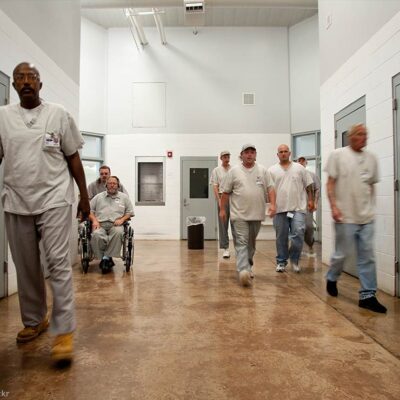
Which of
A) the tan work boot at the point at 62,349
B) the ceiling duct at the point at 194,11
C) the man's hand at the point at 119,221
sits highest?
the ceiling duct at the point at 194,11

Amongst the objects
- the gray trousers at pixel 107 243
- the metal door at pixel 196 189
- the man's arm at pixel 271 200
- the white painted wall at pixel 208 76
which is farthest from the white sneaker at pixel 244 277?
the white painted wall at pixel 208 76

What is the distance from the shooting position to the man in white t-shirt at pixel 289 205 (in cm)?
371

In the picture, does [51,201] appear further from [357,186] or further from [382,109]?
[382,109]

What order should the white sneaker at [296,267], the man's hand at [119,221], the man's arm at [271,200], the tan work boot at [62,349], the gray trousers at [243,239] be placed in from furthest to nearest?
the man's hand at [119,221] < the white sneaker at [296,267] < the man's arm at [271,200] < the gray trousers at [243,239] < the tan work boot at [62,349]

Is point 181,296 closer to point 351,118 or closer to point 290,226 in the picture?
point 290,226

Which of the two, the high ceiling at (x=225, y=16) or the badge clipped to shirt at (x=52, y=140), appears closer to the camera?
the badge clipped to shirt at (x=52, y=140)

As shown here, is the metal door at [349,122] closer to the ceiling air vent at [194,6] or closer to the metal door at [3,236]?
the ceiling air vent at [194,6]

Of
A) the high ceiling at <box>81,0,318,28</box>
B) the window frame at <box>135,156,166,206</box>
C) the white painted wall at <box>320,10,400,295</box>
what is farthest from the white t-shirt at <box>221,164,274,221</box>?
the high ceiling at <box>81,0,318,28</box>

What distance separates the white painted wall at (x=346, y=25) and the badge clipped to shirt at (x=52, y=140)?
2889mm

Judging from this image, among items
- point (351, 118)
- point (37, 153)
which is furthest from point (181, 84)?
point (37, 153)

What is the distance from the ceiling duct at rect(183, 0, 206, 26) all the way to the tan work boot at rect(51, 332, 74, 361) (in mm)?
5217

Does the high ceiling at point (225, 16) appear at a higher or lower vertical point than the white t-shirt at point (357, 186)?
higher

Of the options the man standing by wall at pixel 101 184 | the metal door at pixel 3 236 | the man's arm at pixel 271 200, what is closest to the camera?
the metal door at pixel 3 236

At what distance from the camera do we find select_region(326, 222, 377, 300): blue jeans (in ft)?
8.18
